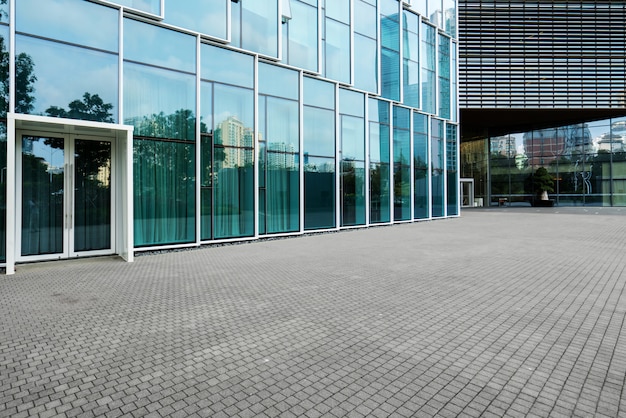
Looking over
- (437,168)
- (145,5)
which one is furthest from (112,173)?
(437,168)

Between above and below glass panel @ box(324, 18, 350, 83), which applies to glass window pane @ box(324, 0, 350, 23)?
above

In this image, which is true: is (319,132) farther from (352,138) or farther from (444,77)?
(444,77)

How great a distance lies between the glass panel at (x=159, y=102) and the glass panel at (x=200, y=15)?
1.80 m

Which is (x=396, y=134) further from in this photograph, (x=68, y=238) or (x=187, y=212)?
(x=68, y=238)

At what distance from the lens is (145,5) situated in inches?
500

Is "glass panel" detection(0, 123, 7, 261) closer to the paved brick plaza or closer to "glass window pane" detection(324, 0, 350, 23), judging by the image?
the paved brick plaza

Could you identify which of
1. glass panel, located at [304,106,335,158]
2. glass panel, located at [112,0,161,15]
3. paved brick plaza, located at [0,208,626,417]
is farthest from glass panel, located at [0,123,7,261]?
glass panel, located at [304,106,335,158]

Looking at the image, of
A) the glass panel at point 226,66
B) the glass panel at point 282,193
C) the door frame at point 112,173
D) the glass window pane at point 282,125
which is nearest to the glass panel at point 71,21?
the door frame at point 112,173

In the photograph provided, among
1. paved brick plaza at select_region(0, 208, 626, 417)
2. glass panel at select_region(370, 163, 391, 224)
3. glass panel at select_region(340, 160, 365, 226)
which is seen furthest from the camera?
glass panel at select_region(370, 163, 391, 224)

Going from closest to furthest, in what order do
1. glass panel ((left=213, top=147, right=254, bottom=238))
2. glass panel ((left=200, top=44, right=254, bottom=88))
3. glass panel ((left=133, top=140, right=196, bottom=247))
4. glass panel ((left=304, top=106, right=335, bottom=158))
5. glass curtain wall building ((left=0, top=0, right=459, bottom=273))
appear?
glass curtain wall building ((left=0, top=0, right=459, bottom=273))
glass panel ((left=133, top=140, right=196, bottom=247))
glass panel ((left=200, top=44, right=254, bottom=88))
glass panel ((left=213, top=147, right=254, bottom=238))
glass panel ((left=304, top=106, right=335, bottom=158))

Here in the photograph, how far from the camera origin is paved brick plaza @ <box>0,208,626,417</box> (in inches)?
144

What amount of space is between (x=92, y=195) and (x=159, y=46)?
5.24 metres

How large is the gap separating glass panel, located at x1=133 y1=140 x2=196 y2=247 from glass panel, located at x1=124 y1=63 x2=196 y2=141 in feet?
1.39

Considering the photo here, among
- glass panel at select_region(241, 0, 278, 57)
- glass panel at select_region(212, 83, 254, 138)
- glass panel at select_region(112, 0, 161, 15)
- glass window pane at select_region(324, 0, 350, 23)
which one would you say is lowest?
glass panel at select_region(212, 83, 254, 138)
